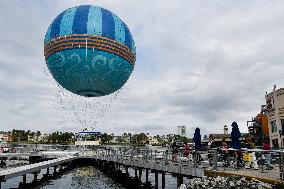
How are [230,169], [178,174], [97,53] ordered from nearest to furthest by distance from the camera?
[230,169]
[178,174]
[97,53]

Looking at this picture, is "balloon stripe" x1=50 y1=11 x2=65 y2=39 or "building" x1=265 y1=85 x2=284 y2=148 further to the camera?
"building" x1=265 y1=85 x2=284 y2=148

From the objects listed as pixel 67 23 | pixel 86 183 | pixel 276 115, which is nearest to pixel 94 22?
pixel 67 23

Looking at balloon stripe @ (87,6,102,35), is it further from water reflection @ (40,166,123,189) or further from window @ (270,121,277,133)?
window @ (270,121,277,133)

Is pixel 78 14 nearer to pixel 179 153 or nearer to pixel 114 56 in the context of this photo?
pixel 114 56

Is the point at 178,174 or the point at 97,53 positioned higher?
the point at 97,53

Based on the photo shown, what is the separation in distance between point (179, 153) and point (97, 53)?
9380mm

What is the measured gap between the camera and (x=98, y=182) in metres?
35.2

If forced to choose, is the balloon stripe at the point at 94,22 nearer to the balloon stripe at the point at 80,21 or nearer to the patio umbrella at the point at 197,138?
the balloon stripe at the point at 80,21

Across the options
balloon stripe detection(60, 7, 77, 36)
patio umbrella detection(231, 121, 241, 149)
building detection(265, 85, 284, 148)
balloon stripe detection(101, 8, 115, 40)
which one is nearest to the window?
building detection(265, 85, 284, 148)

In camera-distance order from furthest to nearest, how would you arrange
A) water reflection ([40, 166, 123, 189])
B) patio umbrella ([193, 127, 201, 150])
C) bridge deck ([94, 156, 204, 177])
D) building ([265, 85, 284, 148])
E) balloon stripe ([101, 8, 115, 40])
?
building ([265, 85, 284, 148]) → water reflection ([40, 166, 123, 189]) → balloon stripe ([101, 8, 115, 40]) → patio umbrella ([193, 127, 201, 150]) → bridge deck ([94, 156, 204, 177])

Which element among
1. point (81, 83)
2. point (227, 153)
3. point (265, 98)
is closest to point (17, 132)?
point (265, 98)

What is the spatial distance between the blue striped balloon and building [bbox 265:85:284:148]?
25758mm

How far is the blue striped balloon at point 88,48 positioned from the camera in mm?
24542

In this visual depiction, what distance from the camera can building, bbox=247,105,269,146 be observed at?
185 feet
